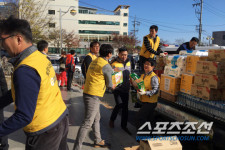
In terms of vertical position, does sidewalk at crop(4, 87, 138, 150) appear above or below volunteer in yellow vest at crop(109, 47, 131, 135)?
below

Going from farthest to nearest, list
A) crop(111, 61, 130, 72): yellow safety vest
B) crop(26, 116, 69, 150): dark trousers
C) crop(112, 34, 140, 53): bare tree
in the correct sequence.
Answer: crop(112, 34, 140, 53): bare tree → crop(111, 61, 130, 72): yellow safety vest → crop(26, 116, 69, 150): dark trousers

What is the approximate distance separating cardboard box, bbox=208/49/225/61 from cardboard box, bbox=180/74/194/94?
0.48 m

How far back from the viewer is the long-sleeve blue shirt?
1507mm

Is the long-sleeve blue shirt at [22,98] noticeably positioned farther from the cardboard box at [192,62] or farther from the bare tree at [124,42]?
the bare tree at [124,42]

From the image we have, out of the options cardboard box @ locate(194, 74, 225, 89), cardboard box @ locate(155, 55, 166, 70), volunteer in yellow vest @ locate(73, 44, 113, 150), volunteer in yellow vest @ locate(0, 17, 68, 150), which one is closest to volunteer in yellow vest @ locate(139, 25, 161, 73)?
cardboard box @ locate(155, 55, 166, 70)

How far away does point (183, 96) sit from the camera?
3.82 meters

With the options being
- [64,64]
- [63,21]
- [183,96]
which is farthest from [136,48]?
[183,96]

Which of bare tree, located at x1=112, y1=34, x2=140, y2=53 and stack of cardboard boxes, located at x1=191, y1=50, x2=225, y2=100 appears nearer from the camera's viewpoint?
stack of cardboard boxes, located at x1=191, y1=50, x2=225, y2=100

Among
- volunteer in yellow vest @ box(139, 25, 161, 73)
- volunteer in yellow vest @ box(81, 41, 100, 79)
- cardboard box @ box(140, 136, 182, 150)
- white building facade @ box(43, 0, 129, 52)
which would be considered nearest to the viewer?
cardboard box @ box(140, 136, 182, 150)

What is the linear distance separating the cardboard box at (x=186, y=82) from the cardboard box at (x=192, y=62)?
0.40ft

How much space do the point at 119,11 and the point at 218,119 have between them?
66765 millimetres

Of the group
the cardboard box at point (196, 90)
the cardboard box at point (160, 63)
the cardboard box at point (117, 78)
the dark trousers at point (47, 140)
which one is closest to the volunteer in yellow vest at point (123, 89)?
the cardboard box at point (117, 78)

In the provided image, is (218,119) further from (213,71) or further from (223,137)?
(213,71)

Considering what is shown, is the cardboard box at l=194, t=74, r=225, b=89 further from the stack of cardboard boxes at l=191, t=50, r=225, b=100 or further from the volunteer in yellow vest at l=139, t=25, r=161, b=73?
the volunteer in yellow vest at l=139, t=25, r=161, b=73
